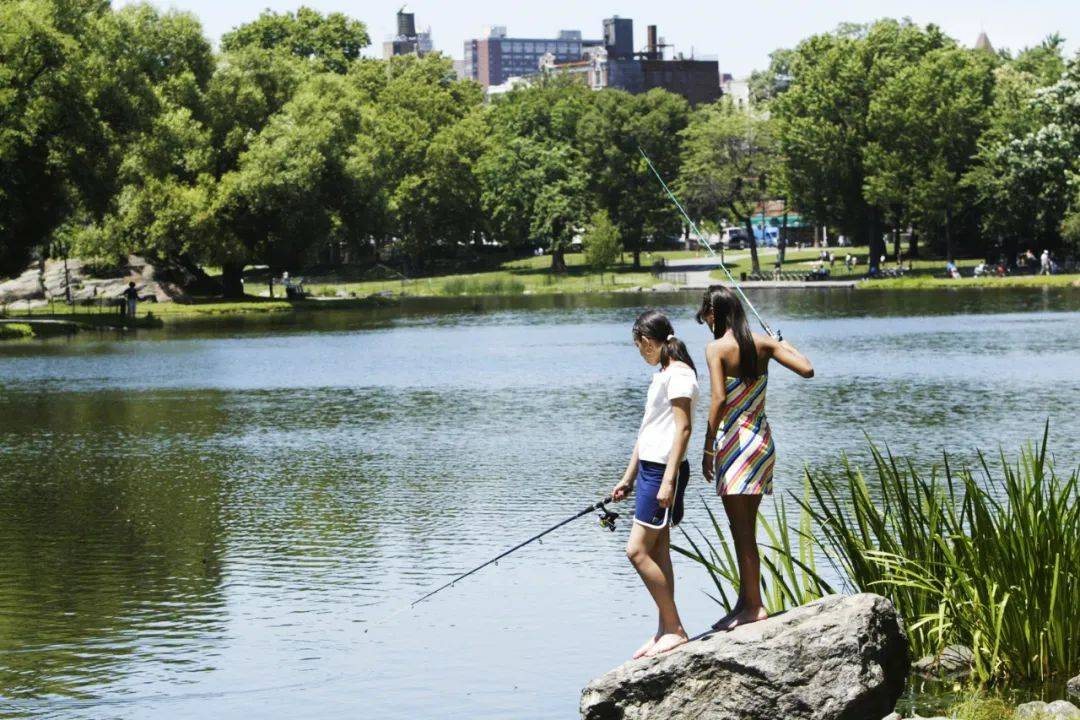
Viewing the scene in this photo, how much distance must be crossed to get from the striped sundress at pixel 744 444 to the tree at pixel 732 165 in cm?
9199

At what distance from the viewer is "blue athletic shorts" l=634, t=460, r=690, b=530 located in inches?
373

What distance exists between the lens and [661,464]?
9430mm

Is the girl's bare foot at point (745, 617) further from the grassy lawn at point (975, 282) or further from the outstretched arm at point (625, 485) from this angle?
the grassy lawn at point (975, 282)

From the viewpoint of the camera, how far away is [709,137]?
337ft

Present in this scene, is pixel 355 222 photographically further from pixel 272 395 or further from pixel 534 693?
pixel 534 693

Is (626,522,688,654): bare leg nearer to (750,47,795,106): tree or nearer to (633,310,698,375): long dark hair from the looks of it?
(633,310,698,375): long dark hair

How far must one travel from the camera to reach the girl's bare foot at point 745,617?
9.41m

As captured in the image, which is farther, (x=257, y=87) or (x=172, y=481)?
(x=257, y=87)

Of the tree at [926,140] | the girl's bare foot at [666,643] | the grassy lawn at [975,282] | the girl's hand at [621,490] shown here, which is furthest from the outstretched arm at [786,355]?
the tree at [926,140]

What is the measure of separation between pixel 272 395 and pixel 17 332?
25.1m

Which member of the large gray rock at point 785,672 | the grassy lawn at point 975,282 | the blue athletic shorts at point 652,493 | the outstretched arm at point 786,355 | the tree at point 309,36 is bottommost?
→ the large gray rock at point 785,672

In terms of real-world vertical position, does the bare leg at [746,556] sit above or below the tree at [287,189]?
below

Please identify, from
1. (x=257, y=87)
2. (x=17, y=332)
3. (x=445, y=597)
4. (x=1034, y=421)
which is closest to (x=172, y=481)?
(x=445, y=597)

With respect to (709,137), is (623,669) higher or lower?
lower
